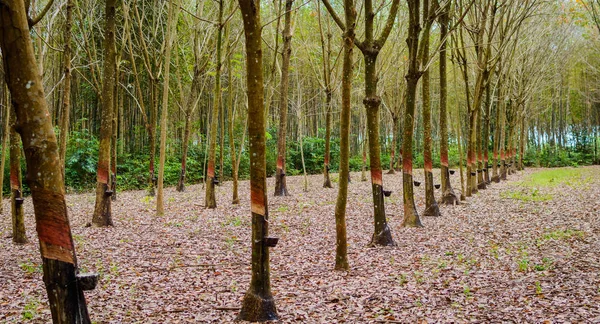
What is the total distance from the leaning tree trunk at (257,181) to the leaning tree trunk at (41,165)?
1560 millimetres

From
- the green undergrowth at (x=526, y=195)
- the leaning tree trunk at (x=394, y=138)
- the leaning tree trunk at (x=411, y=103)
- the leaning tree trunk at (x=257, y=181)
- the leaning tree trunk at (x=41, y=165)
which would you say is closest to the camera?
the leaning tree trunk at (x=41, y=165)

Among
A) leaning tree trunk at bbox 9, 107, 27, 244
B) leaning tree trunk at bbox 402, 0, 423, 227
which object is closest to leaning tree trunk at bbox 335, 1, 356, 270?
leaning tree trunk at bbox 402, 0, 423, 227

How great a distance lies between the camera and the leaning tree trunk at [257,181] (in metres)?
4.17

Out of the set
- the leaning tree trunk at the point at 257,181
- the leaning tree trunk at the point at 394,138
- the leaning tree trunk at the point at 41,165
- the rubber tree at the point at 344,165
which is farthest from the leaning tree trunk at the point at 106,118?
the leaning tree trunk at the point at 394,138

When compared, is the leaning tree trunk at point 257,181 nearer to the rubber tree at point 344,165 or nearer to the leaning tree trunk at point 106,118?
the rubber tree at point 344,165

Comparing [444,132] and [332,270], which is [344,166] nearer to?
[332,270]

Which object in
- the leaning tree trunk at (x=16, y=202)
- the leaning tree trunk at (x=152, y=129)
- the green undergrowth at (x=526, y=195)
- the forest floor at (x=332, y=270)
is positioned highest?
the leaning tree trunk at (x=152, y=129)

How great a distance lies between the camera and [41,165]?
10.1 feet

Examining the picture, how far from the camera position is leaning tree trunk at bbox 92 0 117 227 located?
8812 millimetres

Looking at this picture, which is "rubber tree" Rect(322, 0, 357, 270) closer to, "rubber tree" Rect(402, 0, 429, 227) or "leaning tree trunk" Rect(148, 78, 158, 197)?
"rubber tree" Rect(402, 0, 429, 227)

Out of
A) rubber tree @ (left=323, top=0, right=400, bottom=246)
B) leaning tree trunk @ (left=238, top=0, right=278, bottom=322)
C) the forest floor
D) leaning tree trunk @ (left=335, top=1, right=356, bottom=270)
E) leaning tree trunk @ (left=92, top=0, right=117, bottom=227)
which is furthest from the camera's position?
leaning tree trunk @ (left=92, top=0, right=117, bottom=227)

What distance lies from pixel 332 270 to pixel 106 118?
571 cm

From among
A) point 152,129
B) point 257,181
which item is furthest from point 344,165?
point 152,129

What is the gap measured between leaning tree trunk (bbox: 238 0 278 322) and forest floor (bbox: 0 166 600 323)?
31 cm
